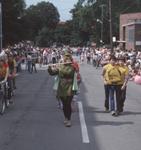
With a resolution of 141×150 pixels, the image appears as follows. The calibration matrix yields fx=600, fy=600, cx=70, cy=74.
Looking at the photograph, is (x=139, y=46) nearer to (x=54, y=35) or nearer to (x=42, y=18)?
(x=54, y=35)

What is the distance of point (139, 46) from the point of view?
280 feet

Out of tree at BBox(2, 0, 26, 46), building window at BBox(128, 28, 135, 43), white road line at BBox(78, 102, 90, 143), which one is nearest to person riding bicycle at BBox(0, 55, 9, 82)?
white road line at BBox(78, 102, 90, 143)

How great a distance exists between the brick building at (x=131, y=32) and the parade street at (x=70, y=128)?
64818 mm

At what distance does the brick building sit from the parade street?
64.8 m

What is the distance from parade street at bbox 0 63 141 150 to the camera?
37.2 ft

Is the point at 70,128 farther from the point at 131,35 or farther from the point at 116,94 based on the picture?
the point at 131,35

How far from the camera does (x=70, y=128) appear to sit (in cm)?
1366

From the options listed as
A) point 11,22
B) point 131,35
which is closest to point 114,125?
point 11,22

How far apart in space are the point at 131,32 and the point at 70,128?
77759mm

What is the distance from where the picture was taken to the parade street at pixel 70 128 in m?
11.4

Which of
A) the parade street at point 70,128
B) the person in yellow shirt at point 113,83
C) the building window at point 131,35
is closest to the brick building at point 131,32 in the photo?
the building window at point 131,35

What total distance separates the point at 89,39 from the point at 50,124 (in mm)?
128761

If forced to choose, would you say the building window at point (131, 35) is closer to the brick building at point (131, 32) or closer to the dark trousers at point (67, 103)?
the brick building at point (131, 32)

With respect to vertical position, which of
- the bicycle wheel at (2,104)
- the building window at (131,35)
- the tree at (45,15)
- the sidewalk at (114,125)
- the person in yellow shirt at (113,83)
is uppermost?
the tree at (45,15)
